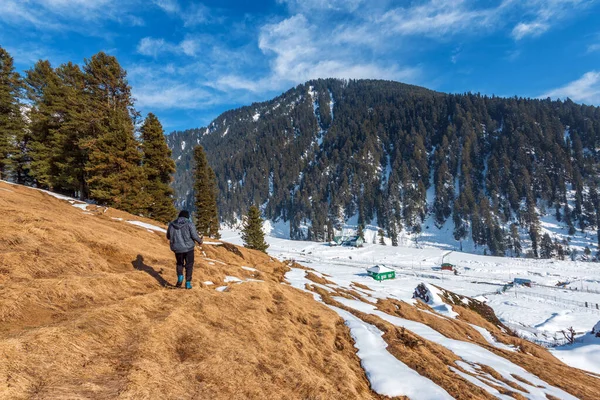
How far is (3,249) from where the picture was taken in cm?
693

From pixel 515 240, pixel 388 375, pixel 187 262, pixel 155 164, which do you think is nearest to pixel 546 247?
pixel 515 240

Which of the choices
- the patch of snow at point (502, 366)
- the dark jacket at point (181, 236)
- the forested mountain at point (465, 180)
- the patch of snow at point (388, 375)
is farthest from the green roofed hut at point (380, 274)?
the forested mountain at point (465, 180)

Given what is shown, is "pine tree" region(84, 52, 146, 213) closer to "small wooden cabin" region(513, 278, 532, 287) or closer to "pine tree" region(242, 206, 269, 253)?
"pine tree" region(242, 206, 269, 253)

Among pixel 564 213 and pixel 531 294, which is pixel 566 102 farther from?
pixel 531 294

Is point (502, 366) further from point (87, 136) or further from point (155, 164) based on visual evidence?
point (87, 136)

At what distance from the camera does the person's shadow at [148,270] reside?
8.94 metres

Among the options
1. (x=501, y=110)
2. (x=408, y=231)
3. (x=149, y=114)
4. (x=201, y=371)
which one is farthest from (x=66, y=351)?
(x=501, y=110)

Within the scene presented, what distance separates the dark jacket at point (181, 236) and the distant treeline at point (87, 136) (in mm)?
20469

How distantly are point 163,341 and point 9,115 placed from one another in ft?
127

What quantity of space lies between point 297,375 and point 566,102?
243639 millimetres

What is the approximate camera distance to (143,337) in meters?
4.49

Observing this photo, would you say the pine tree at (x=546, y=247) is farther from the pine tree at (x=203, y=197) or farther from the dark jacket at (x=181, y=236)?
the dark jacket at (x=181, y=236)

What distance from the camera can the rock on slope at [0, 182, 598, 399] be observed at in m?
3.46

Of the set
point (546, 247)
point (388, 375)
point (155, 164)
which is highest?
point (155, 164)
